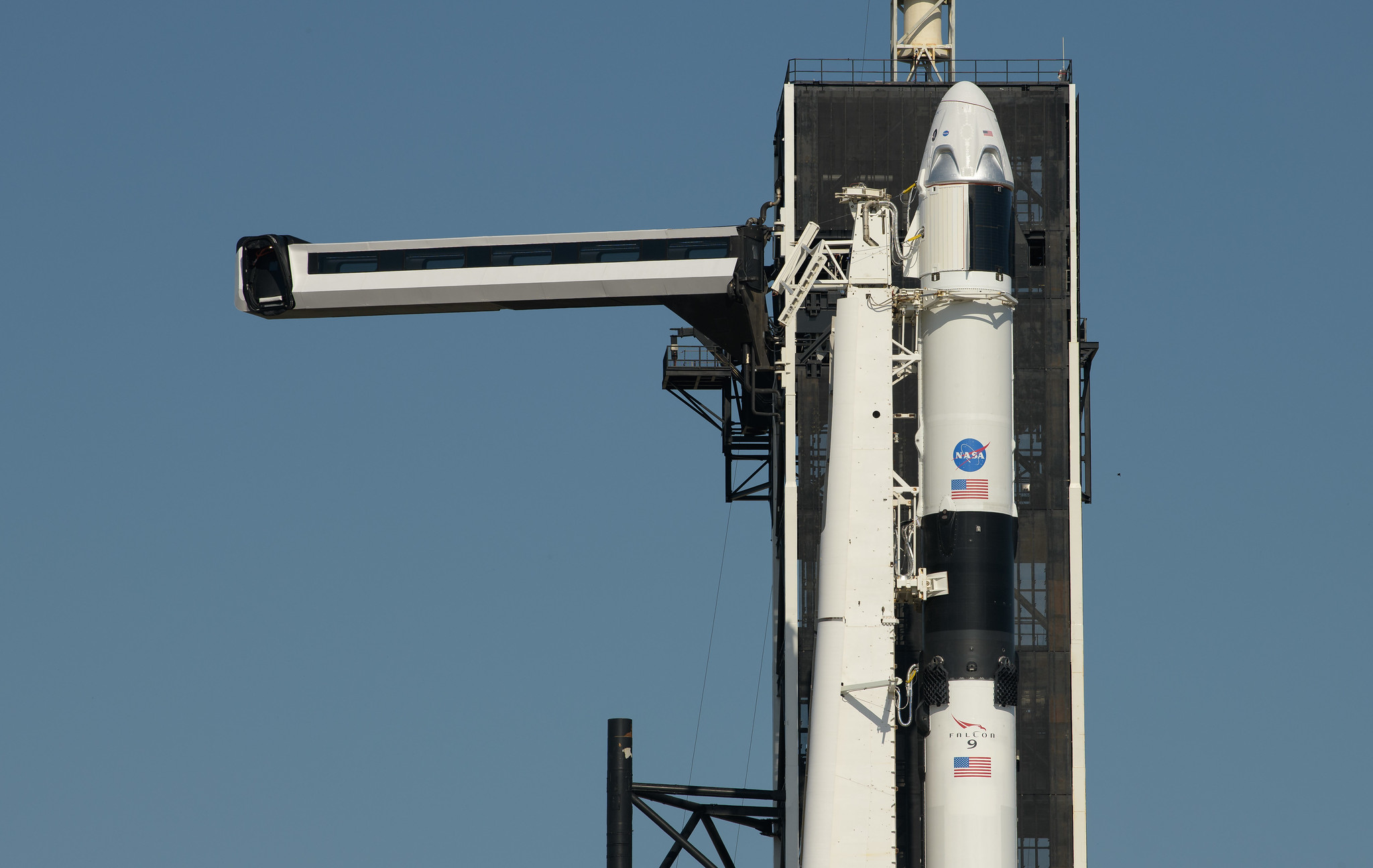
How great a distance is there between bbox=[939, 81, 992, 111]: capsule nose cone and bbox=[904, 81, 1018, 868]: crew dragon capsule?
0.09m

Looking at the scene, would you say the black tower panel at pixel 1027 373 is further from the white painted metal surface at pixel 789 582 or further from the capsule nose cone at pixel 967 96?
the capsule nose cone at pixel 967 96

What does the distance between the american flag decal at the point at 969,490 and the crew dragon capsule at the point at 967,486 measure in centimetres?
3

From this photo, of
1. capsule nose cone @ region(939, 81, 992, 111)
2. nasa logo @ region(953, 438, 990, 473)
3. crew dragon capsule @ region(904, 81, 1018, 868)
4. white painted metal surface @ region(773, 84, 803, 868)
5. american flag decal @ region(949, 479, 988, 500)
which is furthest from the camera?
white painted metal surface @ region(773, 84, 803, 868)

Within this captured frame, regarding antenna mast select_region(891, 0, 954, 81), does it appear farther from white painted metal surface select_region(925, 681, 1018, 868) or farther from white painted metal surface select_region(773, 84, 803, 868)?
white painted metal surface select_region(925, 681, 1018, 868)

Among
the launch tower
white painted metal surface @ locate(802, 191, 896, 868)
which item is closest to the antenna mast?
the launch tower

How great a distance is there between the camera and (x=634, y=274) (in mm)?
56875

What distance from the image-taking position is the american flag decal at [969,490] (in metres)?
48.4

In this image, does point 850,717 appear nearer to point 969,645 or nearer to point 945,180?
point 969,645

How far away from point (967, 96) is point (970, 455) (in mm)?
8110

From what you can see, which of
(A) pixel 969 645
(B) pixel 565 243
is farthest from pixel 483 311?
(A) pixel 969 645

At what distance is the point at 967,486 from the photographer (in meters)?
48.5

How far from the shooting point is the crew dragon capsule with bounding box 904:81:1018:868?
47531mm

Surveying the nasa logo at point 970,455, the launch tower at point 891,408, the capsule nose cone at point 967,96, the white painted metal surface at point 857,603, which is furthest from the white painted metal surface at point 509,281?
the nasa logo at point 970,455

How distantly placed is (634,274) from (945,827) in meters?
16.3
